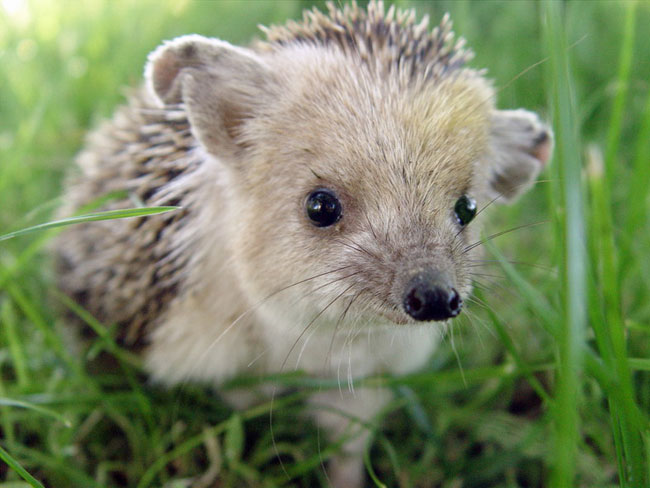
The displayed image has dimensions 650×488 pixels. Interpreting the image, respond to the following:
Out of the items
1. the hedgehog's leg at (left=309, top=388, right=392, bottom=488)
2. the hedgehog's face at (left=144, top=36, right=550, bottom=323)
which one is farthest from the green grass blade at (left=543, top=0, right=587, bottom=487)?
the hedgehog's leg at (left=309, top=388, right=392, bottom=488)

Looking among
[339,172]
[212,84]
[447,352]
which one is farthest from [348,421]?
[212,84]

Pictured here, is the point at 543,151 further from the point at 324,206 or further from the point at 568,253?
the point at 568,253

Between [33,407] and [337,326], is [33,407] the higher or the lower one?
the lower one

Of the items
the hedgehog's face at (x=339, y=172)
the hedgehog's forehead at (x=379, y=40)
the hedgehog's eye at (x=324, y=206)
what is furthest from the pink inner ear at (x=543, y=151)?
the hedgehog's eye at (x=324, y=206)

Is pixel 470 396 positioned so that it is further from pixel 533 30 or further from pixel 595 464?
pixel 533 30

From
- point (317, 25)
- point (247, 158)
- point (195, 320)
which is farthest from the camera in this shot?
point (195, 320)

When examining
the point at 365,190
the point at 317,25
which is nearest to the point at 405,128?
the point at 365,190
